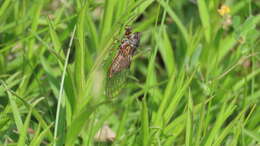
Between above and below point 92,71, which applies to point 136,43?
above

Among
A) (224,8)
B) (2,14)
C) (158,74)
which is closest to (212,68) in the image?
(224,8)

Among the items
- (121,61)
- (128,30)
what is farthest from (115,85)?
(128,30)

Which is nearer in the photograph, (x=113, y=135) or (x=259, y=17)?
(x=113, y=135)

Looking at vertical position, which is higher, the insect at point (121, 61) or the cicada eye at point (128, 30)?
the cicada eye at point (128, 30)

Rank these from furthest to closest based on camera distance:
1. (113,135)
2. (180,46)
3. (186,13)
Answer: (186,13) → (180,46) → (113,135)

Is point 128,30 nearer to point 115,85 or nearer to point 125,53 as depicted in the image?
point 125,53

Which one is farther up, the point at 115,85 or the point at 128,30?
the point at 128,30

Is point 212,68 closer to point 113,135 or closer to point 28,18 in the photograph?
point 113,135
